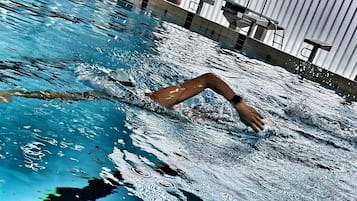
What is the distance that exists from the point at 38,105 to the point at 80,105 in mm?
348

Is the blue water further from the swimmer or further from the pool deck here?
the pool deck

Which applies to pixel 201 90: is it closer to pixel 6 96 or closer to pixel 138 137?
pixel 138 137

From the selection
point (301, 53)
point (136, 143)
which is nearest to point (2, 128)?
point (136, 143)

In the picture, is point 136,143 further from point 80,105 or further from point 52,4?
point 52,4

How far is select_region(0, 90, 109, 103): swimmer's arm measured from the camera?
8.28ft

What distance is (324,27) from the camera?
13.8 m

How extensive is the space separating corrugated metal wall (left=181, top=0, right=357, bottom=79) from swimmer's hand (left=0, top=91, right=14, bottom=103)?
40.4ft

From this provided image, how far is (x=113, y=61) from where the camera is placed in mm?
4965

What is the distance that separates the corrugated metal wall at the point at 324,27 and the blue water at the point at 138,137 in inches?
308

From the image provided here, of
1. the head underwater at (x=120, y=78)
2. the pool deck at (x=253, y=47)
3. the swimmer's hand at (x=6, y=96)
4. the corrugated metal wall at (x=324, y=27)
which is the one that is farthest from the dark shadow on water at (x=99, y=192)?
the corrugated metal wall at (x=324, y=27)

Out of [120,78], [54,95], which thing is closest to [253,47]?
[120,78]

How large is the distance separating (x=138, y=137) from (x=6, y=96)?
34.0 inches

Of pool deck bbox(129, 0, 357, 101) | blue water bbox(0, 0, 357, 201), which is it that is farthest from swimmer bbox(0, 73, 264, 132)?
pool deck bbox(129, 0, 357, 101)

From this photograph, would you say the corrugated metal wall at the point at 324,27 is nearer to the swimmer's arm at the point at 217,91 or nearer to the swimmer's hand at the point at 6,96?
the swimmer's arm at the point at 217,91
